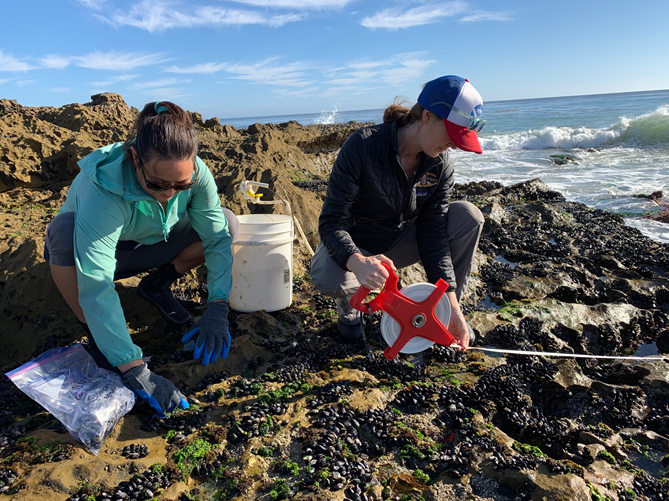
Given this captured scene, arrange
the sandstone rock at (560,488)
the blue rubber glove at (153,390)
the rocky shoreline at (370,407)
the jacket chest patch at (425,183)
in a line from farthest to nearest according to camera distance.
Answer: the jacket chest patch at (425,183), the blue rubber glove at (153,390), the rocky shoreline at (370,407), the sandstone rock at (560,488)

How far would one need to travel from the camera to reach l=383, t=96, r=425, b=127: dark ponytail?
3037 mm

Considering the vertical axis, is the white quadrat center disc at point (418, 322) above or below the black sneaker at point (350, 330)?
above

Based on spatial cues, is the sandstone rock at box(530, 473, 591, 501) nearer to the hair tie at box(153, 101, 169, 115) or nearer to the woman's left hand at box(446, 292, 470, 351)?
the woman's left hand at box(446, 292, 470, 351)

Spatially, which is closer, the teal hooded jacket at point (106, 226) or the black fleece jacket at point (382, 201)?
the teal hooded jacket at point (106, 226)

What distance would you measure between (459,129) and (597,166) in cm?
1641

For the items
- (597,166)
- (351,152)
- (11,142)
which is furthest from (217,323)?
(597,166)

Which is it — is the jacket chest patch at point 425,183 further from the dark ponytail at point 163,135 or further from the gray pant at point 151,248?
the dark ponytail at point 163,135

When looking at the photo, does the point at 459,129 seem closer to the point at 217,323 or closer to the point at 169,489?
the point at 217,323

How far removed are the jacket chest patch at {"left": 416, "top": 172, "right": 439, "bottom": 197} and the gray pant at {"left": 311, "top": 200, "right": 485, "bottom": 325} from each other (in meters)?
0.34

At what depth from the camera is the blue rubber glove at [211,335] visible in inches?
119

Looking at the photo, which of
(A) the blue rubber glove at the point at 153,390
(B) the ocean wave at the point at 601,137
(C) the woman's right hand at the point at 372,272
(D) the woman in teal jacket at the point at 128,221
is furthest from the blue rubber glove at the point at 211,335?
(B) the ocean wave at the point at 601,137

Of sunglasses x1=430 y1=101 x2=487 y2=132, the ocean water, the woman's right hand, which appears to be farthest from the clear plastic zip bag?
the ocean water

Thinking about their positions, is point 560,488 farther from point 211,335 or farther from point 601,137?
point 601,137

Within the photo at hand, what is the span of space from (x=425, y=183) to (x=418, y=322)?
44.7 inches
